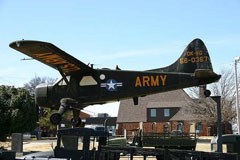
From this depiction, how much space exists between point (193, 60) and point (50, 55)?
650 centimetres

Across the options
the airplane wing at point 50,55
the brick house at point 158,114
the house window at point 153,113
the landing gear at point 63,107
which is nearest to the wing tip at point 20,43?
the airplane wing at point 50,55

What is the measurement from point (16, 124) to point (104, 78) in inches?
533

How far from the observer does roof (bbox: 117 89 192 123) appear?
2527 inches

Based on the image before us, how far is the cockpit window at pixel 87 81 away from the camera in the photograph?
1494 cm

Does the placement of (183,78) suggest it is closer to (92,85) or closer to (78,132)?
(92,85)

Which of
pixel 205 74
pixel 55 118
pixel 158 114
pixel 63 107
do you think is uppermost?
pixel 205 74

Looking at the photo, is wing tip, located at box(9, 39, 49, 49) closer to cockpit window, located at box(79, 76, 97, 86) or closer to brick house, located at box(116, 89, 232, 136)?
cockpit window, located at box(79, 76, 97, 86)

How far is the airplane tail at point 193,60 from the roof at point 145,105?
48581 millimetres

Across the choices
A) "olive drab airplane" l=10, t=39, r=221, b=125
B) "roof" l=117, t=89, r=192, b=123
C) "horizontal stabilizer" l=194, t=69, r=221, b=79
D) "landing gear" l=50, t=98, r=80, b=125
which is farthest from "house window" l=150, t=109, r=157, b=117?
"horizontal stabilizer" l=194, t=69, r=221, b=79

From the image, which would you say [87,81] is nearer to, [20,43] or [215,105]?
[20,43]

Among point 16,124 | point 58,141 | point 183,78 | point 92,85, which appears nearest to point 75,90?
point 92,85

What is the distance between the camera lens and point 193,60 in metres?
14.6

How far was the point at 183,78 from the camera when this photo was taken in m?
14.2

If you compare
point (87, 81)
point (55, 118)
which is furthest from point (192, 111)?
point (55, 118)
